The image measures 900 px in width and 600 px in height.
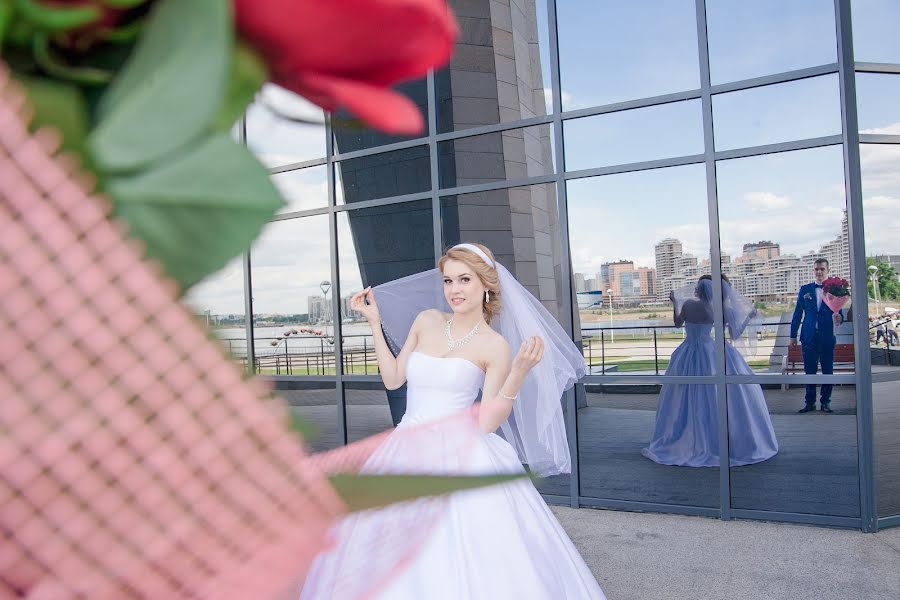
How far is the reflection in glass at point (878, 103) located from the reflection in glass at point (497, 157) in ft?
7.09

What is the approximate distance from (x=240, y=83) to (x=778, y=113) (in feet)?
17.4

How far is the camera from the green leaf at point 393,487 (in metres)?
0.31

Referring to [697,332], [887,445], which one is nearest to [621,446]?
[697,332]

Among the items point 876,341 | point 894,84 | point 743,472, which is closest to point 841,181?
point 894,84

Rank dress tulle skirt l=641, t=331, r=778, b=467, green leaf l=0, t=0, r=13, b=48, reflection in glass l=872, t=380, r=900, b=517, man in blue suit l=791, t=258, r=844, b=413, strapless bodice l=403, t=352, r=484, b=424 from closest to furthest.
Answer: green leaf l=0, t=0, r=13, b=48
strapless bodice l=403, t=352, r=484, b=424
reflection in glass l=872, t=380, r=900, b=517
man in blue suit l=791, t=258, r=844, b=413
dress tulle skirt l=641, t=331, r=778, b=467

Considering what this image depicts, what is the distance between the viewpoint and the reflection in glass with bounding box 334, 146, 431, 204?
6004mm

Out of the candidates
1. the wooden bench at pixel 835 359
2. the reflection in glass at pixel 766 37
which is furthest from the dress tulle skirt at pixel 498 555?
the reflection in glass at pixel 766 37

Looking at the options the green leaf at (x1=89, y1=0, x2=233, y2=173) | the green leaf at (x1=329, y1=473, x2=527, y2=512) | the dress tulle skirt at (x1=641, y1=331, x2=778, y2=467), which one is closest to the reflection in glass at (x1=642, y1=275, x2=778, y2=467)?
the dress tulle skirt at (x1=641, y1=331, x2=778, y2=467)

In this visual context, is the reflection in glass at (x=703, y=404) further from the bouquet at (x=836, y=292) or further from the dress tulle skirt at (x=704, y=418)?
the bouquet at (x=836, y=292)

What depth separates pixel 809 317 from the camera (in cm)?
488

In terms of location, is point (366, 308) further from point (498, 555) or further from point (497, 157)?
point (497, 157)

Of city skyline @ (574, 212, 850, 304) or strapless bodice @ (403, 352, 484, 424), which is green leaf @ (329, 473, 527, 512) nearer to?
strapless bodice @ (403, 352, 484, 424)

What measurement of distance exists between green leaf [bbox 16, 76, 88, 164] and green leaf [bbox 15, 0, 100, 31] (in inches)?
0.8

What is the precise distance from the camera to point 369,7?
9.2 inches
